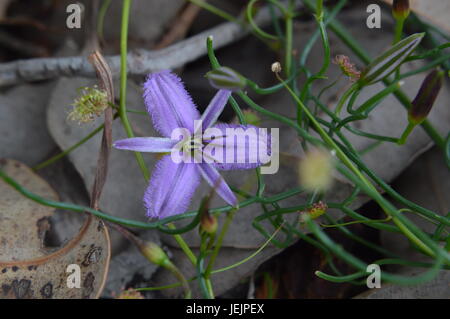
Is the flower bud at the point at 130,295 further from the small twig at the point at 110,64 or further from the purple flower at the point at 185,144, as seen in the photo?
the small twig at the point at 110,64

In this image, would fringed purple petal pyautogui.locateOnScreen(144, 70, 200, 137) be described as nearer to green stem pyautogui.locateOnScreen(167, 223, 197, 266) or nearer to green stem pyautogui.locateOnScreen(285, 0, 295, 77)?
green stem pyautogui.locateOnScreen(167, 223, 197, 266)

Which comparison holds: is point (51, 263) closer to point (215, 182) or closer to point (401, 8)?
point (215, 182)

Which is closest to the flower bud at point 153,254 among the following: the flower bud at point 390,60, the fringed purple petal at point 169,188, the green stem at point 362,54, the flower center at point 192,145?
the fringed purple petal at point 169,188

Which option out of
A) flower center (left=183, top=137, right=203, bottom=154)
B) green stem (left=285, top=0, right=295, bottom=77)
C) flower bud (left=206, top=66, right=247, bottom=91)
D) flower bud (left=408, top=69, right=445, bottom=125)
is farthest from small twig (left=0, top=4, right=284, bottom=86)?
flower bud (left=408, top=69, right=445, bottom=125)

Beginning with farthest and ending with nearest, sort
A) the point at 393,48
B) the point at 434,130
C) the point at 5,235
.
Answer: the point at 434,130
the point at 5,235
the point at 393,48

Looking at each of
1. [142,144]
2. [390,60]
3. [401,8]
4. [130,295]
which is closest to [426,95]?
[390,60]

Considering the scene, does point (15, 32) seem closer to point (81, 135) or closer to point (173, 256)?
point (81, 135)
